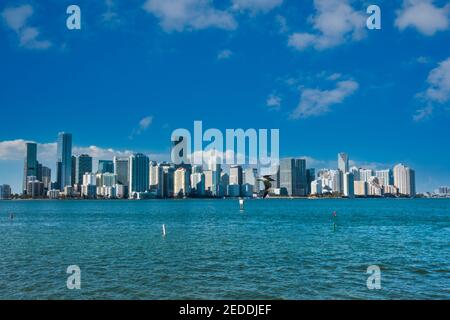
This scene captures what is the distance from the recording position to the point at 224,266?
28281mm

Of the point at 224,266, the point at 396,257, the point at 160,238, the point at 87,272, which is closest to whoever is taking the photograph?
the point at 87,272

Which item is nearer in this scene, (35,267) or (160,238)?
(35,267)

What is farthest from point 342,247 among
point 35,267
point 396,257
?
point 35,267

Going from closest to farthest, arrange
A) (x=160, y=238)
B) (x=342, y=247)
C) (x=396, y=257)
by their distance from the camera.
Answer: (x=396, y=257), (x=342, y=247), (x=160, y=238)

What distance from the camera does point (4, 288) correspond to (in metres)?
22.0

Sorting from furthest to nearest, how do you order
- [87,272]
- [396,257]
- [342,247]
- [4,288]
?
[342,247] < [396,257] < [87,272] < [4,288]
